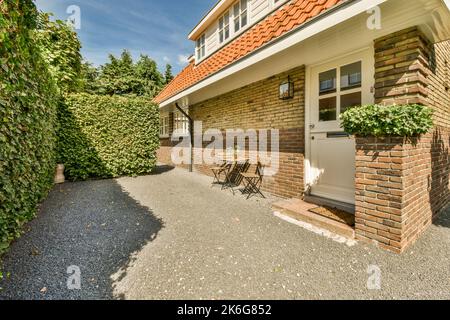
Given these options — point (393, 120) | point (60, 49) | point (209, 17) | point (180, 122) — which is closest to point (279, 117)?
point (393, 120)

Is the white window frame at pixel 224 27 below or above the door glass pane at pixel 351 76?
above

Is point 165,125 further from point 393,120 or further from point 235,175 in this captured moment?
point 393,120

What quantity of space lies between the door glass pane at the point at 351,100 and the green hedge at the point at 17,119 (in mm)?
4796

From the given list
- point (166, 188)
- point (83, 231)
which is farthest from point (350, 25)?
point (166, 188)

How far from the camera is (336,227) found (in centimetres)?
324

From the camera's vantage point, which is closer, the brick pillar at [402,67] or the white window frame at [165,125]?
the brick pillar at [402,67]

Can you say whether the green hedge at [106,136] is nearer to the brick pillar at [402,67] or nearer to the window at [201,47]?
the window at [201,47]

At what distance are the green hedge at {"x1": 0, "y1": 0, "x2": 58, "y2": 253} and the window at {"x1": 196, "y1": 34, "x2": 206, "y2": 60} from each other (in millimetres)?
6973

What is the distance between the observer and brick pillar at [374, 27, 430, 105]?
2883 mm

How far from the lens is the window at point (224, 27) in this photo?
7805 millimetres

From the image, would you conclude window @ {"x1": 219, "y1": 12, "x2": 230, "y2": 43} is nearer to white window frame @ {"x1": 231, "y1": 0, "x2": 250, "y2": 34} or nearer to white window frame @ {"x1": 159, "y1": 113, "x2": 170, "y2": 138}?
white window frame @ {"x1": 231, "y1": 0, "x2": 250, "y2": 34}

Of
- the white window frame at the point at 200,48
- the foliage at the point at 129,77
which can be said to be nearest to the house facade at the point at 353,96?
the white window frame at the point at 200,48

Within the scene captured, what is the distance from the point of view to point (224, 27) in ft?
26.1
